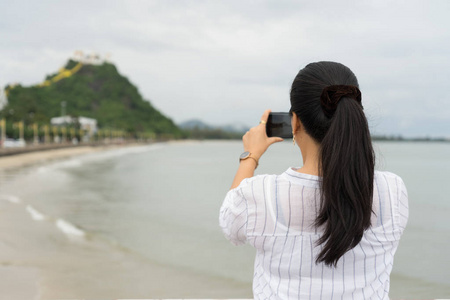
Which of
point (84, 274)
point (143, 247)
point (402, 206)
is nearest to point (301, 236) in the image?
point (402, 206)

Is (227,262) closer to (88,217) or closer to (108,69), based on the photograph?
(88,217)

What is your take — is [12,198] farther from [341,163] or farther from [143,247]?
[341,163]

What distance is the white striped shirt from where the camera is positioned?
3.34 ft

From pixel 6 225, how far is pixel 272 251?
803 cm

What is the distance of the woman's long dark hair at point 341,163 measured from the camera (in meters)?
1.00

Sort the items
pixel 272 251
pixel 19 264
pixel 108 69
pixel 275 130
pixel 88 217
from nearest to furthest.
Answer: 1. pixel 272 251
2. pixel 275 130
3. pixel 19 264
4. pixel 88 217
5. pixel 108 69

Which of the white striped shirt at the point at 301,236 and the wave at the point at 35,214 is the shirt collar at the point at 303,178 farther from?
the wave at the point at 35,214

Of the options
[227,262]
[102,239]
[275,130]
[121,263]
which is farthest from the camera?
[102,239]

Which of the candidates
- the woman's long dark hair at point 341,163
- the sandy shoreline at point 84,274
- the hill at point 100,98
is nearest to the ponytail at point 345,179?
the woman's long dark hair at point 341,163

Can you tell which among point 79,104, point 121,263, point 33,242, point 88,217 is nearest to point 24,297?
point 121,263

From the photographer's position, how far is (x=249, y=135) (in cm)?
121

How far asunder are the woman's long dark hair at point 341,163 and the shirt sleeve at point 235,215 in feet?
0.54

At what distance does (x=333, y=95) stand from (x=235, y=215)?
343mm

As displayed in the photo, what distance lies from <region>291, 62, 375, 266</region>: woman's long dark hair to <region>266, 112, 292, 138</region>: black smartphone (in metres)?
0.13
